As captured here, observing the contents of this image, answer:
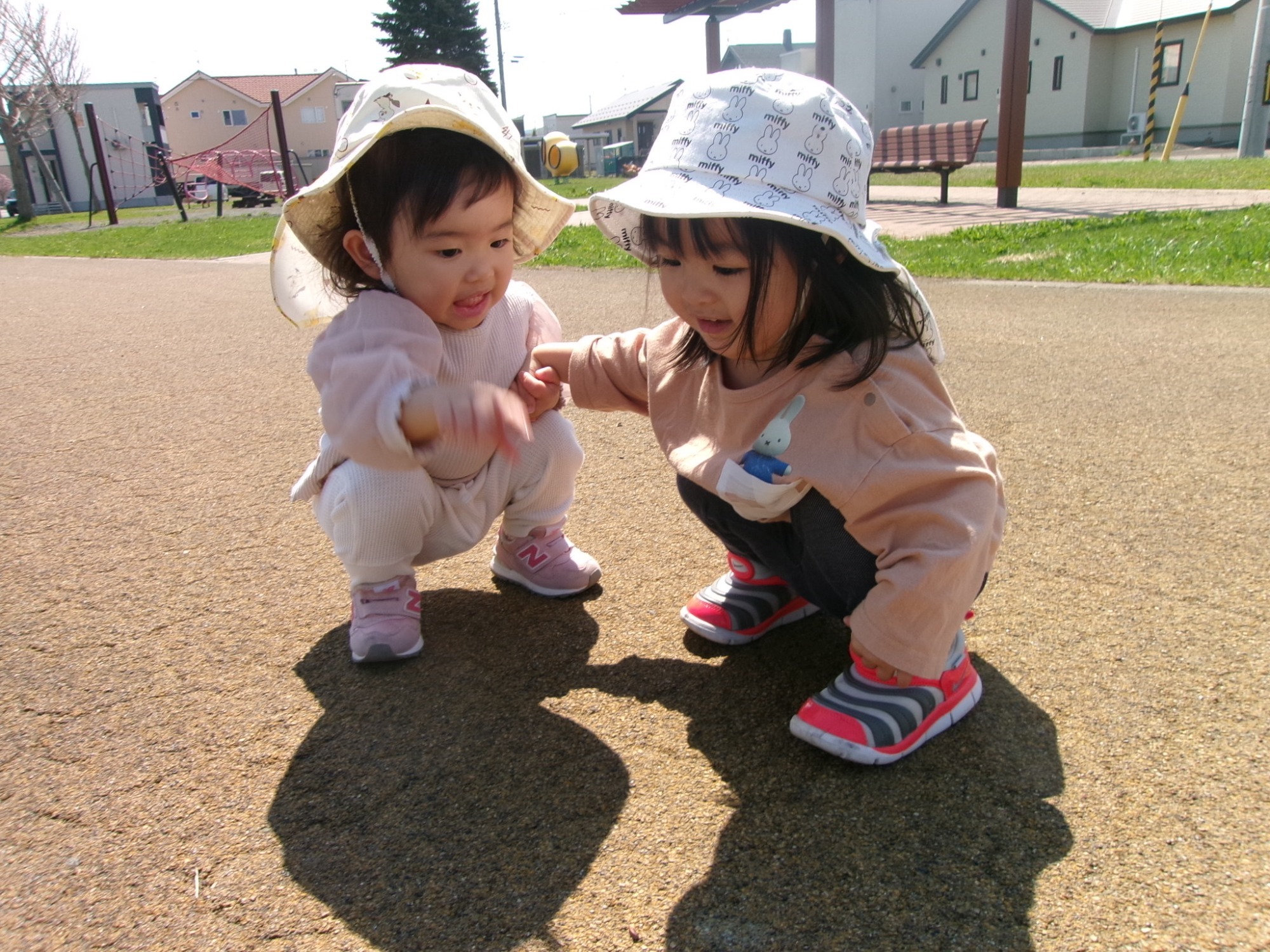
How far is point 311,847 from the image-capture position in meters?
1.18

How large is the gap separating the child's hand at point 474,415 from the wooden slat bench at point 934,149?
9.20m

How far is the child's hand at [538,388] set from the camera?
1.81 meters

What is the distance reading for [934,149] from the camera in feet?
34.3

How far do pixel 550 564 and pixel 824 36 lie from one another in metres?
9.30

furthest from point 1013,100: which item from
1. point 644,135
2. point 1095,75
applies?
point 644,135

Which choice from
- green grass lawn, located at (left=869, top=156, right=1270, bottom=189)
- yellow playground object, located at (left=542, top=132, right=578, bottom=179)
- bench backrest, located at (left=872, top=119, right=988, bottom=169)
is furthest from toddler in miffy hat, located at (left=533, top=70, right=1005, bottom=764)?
yellow playground object, located at (left=542, top=132, right=578, bottom=179)

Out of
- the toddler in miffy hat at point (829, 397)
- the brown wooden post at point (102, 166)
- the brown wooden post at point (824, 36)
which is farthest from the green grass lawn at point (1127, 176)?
the brown wooden post at point (102, 166)

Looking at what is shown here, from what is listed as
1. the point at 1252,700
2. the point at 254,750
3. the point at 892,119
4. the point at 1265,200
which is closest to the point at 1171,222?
the point at 1265,200

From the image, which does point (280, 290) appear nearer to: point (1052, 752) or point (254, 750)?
point (254, 750)

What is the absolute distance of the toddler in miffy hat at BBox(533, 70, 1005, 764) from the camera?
1.31 metres

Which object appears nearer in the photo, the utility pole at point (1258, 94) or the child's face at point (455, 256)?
the child's face at point (455, 256)

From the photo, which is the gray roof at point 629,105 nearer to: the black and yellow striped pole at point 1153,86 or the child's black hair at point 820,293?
the black and yellow striped pole at point 1153,86

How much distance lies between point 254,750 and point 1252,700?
1.41m

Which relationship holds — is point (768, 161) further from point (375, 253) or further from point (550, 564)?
point (550, 564)
